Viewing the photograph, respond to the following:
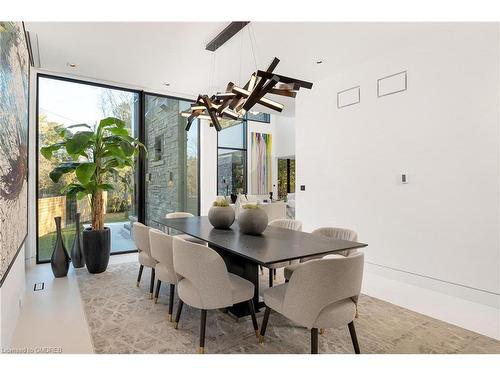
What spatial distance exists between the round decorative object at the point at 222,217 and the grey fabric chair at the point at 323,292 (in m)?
1.25

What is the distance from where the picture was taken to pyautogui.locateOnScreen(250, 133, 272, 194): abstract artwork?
8141mm

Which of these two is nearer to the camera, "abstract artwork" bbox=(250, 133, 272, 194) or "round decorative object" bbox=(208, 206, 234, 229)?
"round decorative object" bbox=(208, 206, 234, 229)

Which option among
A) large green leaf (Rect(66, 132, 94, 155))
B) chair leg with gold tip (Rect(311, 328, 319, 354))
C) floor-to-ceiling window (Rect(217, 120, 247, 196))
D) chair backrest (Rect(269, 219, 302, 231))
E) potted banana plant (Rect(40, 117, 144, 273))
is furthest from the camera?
floor-to-ceiling window (Rect(217, 120, 247, 196))

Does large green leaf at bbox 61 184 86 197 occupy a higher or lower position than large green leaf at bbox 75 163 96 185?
lower

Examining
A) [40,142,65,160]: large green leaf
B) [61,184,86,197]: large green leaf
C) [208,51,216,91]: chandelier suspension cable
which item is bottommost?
[61,184,86,197]: large green leaf

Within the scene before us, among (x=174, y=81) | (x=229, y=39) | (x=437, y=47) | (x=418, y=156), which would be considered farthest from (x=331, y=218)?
(x=174, y=81)

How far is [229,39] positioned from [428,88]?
2482 millimetres

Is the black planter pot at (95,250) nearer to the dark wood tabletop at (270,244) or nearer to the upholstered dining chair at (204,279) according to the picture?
the dark wood tabletop at (270,244)

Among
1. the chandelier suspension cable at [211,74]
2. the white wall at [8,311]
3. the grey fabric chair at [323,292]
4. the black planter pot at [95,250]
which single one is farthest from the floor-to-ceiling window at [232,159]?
the grey fabric chair at [323,292]

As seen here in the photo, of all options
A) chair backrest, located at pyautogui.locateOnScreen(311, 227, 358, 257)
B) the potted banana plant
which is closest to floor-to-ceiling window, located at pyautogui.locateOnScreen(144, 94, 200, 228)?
the potted banana plant

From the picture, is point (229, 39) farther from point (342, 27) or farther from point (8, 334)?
point (8, 334)

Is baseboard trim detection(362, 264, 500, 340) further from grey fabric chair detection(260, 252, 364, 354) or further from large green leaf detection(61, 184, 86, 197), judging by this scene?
large green leaf detection(61, 184, 86, 197)

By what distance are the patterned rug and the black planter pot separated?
106cm

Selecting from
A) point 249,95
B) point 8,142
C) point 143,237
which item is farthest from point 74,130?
point 249,95
